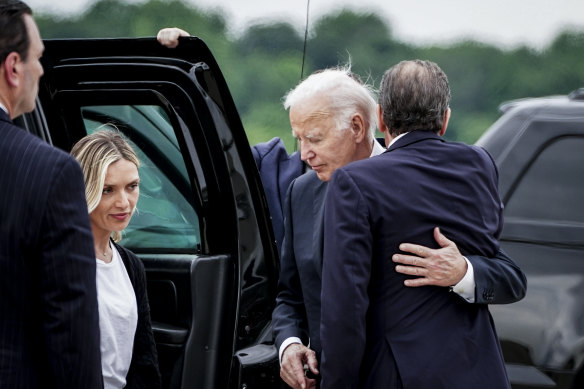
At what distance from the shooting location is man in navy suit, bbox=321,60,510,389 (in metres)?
2.22

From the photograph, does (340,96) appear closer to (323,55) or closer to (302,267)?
(302,267)

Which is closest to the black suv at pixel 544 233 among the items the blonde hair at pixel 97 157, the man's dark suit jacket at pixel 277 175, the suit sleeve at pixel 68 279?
the man's dark suit jacket at pixel 277 175

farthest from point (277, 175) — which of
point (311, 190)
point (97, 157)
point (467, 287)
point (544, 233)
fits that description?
point (467, 287)

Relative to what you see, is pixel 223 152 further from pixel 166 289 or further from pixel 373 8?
pixel 373 8

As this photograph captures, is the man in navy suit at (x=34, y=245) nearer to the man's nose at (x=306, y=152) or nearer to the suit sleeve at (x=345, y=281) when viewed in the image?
the suit sleeve at (x=345, y=281)

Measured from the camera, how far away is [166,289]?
9.98ft

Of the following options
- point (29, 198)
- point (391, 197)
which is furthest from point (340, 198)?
point (29, 198)

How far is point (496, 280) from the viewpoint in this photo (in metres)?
2.33

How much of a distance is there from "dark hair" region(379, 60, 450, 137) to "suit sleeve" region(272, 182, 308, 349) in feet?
1.73

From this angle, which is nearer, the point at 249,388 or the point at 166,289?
the point at 249,388

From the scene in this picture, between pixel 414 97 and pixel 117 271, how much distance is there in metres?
0.91

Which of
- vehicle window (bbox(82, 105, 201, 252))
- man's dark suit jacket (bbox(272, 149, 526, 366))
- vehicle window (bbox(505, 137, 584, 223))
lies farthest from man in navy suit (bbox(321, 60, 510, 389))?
vehicle window (bbox(505, 137, 584, 223))

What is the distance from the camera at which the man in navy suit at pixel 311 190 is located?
8.57 ft

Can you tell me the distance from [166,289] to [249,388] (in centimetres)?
42
